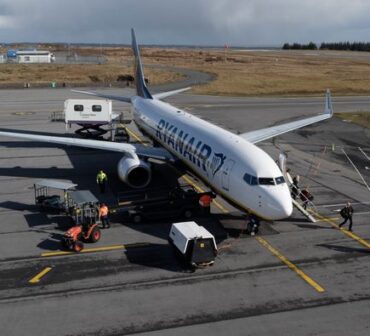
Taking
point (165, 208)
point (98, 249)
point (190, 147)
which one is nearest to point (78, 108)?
point (190, 147)

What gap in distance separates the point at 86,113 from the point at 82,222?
1063 inches

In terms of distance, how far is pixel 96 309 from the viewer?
1786cm

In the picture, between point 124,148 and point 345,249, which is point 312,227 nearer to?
point 345,249

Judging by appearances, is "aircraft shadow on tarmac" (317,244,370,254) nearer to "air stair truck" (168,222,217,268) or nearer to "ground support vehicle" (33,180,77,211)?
"air stair truck" (168,222,217,268)

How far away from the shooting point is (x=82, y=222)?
25.6 m

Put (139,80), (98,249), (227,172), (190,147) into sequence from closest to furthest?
(98,249) → (227,172) → (190,147) → (139,80)

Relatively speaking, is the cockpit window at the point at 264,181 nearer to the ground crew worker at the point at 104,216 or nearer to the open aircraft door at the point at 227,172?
the open aircraft door at the point at 227,172

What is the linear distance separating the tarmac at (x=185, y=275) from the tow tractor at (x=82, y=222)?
506 mm

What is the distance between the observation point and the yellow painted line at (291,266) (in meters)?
20.1

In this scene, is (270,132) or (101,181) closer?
(101,181)

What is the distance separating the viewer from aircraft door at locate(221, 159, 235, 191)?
→ 2489 centimetres

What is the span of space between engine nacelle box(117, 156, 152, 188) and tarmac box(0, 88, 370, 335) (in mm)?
1705

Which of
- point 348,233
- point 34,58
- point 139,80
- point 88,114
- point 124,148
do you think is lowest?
point 348,233

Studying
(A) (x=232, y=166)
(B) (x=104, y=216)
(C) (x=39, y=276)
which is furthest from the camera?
(B) (x=104, y=216)
